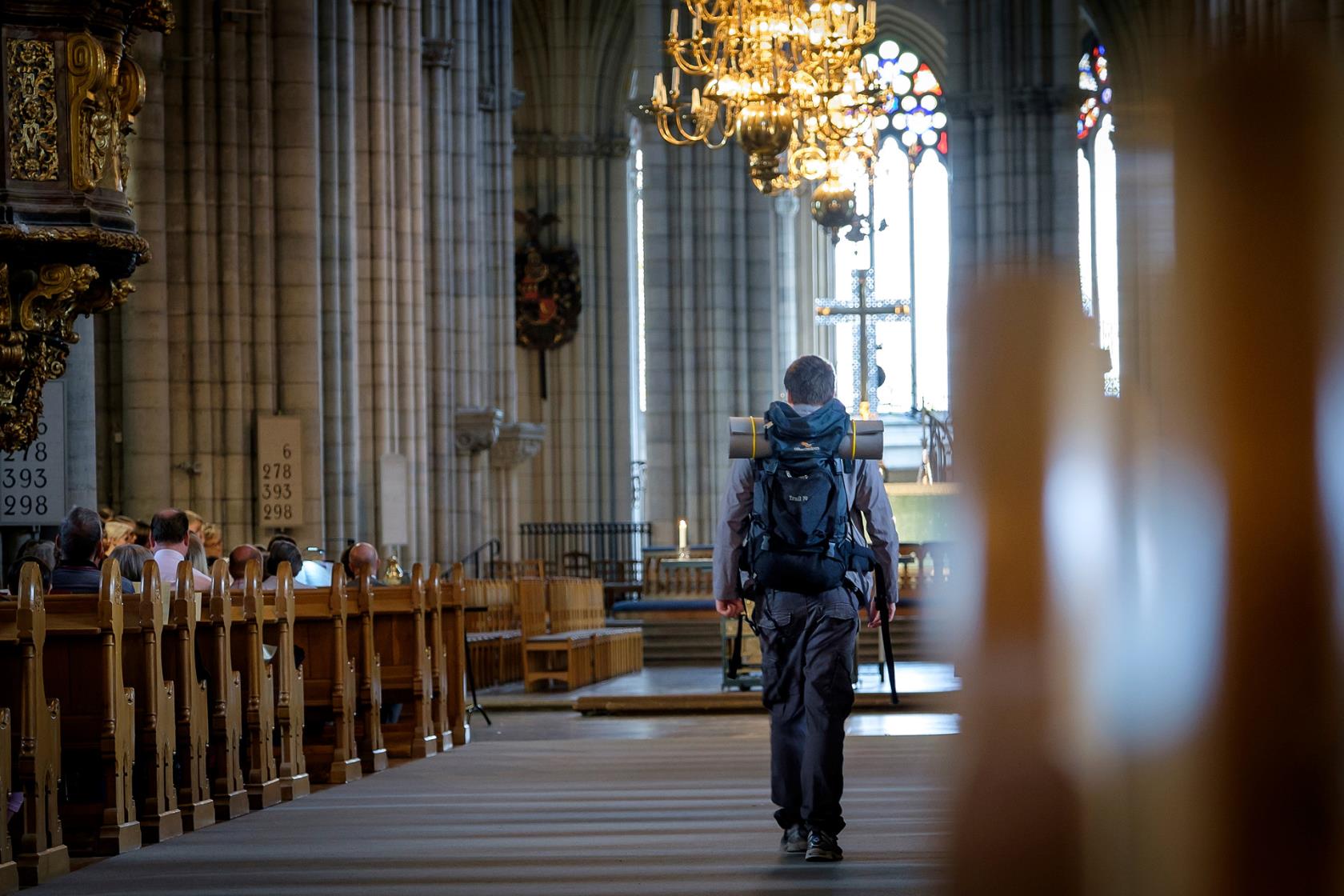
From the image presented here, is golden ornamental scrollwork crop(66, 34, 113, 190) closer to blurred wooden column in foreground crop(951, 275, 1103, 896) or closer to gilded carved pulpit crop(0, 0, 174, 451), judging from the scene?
gilded carved pulpit crop(0, 0, 174, 451)

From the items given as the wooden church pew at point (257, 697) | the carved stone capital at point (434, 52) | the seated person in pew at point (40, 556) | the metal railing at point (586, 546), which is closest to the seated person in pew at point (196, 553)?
the seated person in pew at point (40, 556)

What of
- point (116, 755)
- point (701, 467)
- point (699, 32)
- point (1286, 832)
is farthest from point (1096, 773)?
point (701, 467)

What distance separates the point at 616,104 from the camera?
1277 inches

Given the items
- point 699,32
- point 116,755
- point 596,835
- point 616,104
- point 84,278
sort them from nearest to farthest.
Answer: point 596,835 → point 116,755 → point 84,278 → point 699,32 → point 616,104

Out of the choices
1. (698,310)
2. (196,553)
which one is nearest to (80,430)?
(196,553)

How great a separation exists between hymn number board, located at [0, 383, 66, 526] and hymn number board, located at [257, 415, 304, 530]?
4.43 m

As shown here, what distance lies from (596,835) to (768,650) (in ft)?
3.27

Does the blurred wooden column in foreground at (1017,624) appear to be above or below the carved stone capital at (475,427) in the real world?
below

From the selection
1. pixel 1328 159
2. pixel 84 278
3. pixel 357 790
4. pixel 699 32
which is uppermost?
pixel 699 32

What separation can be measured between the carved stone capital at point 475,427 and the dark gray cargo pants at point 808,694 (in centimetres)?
1849

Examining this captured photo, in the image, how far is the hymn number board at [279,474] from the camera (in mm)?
15945

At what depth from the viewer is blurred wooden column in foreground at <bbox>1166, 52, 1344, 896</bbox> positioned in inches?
25.3

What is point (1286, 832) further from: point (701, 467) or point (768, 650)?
point (701, 467)

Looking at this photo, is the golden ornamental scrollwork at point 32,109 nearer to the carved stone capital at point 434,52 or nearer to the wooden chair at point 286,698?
the wooden chair at point 286,698
